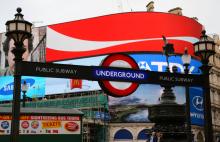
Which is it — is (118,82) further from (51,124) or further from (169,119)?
(51,124)

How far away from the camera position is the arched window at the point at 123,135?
5922 centimetres

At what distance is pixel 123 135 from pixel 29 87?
1778 cm

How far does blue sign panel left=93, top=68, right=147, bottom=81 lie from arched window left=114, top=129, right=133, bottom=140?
1936 inches

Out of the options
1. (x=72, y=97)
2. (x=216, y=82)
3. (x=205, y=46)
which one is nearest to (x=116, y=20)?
(x=72, y=97)

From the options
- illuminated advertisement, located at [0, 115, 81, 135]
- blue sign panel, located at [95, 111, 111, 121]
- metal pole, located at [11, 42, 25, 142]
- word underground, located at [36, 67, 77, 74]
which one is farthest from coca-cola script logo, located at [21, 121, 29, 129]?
blue sign panel, located at [95, 111, 111, 121]

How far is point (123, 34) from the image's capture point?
206 feet

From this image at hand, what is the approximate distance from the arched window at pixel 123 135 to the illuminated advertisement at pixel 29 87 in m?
14.1

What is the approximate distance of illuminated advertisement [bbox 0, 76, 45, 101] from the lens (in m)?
66.4

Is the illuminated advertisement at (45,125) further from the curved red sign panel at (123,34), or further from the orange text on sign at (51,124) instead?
the curved red sign panel at (123,34)

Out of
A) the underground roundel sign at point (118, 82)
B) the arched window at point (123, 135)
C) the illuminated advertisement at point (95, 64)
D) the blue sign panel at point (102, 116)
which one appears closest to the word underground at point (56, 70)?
the underground roundel sign at point (118, 82)

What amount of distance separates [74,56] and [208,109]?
179 feet

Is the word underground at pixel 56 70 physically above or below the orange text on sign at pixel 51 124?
above

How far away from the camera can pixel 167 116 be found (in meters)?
11.6

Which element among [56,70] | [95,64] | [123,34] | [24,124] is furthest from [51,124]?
[123,34]
